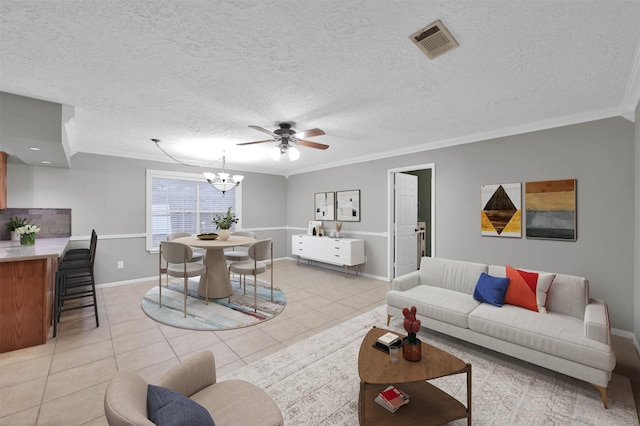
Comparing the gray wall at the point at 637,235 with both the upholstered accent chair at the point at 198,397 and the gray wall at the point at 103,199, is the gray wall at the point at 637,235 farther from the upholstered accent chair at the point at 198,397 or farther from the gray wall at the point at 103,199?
the gray wall at the point at 103,199

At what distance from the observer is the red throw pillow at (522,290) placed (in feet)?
8.77

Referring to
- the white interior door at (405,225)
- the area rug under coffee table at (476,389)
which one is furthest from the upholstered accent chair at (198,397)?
the white interior door at (405,225)

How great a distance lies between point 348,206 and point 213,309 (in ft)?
11.0

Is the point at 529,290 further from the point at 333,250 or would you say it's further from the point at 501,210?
the point at 333,250

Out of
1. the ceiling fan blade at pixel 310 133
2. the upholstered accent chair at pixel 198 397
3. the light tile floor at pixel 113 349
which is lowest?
the light tile floor at pixel 113 349

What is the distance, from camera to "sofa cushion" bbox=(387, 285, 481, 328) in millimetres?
2711

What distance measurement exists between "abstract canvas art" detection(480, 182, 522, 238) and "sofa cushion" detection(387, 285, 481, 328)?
1.22 metres

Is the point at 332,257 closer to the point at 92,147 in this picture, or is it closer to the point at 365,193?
the point at 365,193

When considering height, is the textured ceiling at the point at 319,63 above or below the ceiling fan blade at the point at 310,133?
above

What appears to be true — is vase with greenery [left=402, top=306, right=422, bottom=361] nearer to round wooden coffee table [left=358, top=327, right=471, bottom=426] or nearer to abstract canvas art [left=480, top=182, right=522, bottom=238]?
round wooden coffee table [left=358, top=327, right=471, bottom=426]

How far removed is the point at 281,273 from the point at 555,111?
5086 millimetres

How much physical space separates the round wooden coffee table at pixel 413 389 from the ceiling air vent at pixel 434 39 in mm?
2069

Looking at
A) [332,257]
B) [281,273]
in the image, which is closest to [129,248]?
[281,273]

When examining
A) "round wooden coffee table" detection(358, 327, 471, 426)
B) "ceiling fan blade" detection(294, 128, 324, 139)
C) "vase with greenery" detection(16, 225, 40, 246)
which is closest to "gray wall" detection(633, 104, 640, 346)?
"round wooden coffee table" detection(358, 327, 471, 426)
